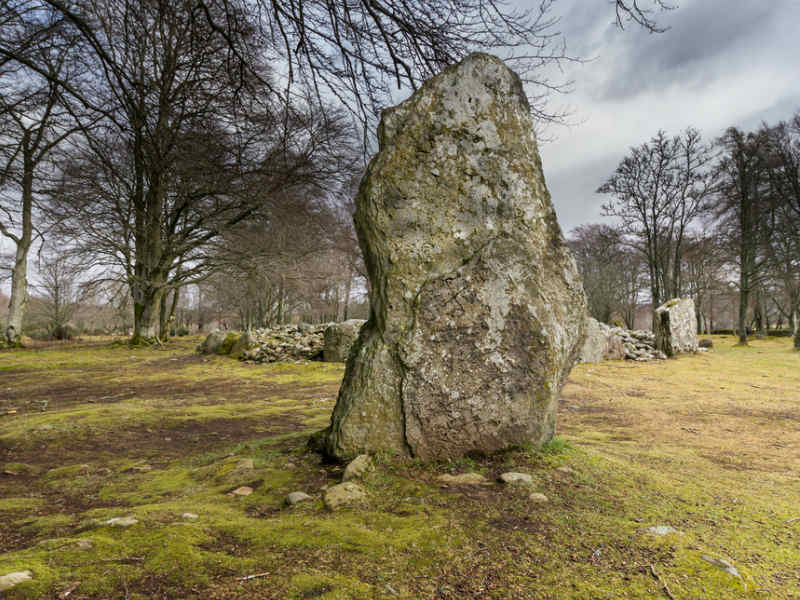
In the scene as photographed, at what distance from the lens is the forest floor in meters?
1.51

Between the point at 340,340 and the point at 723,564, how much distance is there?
32.2 feet

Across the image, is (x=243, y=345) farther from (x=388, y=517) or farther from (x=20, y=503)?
(x=388, y=517)

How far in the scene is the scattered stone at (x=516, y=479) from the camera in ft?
7.88

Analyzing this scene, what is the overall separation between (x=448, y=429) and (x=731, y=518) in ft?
4.81

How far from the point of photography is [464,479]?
8.20 feet

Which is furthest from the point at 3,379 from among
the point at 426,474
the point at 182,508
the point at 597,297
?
the point at 597,297

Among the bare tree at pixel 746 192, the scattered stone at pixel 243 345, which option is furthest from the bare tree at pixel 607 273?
the scattered stone at pixel 243 345

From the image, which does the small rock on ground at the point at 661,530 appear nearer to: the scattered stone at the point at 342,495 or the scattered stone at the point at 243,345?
the scattered stone at the point at 342,495

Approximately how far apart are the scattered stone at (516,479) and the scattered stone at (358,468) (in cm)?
76

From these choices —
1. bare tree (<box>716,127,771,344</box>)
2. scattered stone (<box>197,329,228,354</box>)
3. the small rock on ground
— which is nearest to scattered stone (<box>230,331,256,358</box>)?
scattered stone (<box>197,329,228,354</box>)

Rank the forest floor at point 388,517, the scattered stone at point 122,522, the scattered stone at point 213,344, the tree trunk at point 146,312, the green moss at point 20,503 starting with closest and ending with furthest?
the forest floor at point 388,517
the scattered stone at point 122,522
the green moss at point 20,503
the scattered stone at point 213,344
the tree trunk at point 146,312

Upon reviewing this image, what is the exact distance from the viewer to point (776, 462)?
136 inches

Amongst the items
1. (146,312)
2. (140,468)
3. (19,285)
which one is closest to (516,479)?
(140,468)

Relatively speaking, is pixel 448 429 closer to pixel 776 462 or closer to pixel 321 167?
pixel 776 462
